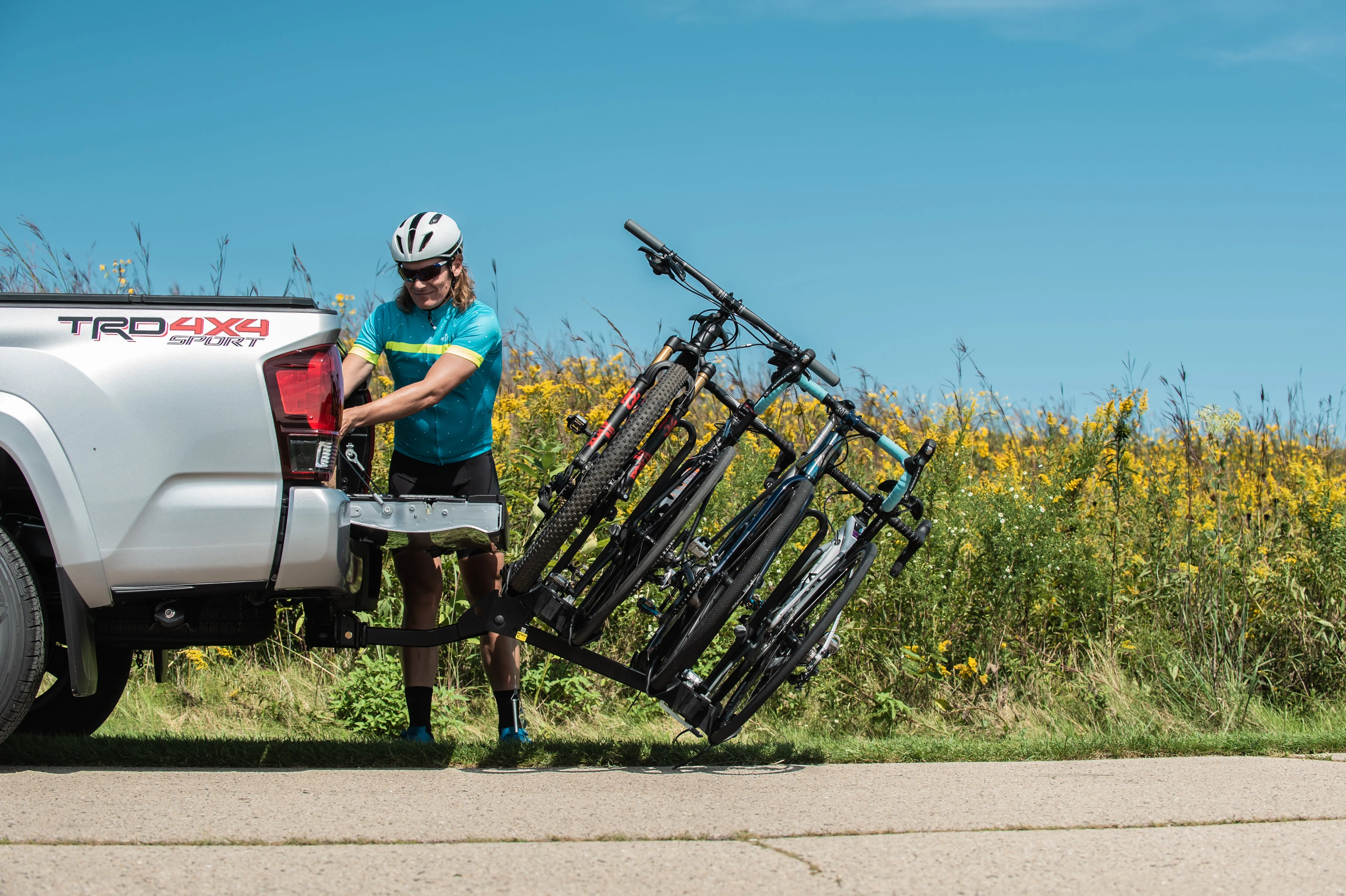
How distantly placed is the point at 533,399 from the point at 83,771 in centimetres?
338

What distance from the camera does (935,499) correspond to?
7.26 meters

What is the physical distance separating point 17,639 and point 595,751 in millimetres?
2324

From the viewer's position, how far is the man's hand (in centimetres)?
507

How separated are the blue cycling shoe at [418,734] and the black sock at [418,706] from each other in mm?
36

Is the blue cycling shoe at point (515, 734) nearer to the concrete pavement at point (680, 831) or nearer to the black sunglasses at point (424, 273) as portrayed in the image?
the concrete pavement at point (680, 831)

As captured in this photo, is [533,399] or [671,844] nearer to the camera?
[671,844]

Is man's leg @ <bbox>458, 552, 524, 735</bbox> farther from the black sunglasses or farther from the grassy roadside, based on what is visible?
the black sunglasses

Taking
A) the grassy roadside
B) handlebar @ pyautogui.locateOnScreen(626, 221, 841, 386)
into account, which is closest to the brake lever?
handlebar @ pyautogui.locateOnScreen(626, 221, 841, 386)

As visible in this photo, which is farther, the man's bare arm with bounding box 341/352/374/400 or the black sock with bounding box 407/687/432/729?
the black sock with bounding box 407/687/432/729

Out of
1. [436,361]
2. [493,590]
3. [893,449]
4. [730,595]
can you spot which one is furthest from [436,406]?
[893,449]

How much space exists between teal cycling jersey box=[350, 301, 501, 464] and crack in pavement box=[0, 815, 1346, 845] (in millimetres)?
2258

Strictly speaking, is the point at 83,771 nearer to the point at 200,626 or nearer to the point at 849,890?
the point at 200,626

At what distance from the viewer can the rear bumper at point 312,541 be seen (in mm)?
4543

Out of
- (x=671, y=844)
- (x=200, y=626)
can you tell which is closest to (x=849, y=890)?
(x=671, y=844)
